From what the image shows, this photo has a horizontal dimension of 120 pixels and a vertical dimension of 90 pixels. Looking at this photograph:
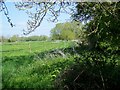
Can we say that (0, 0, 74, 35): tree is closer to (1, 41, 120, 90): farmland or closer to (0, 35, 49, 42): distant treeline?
(0, 35, 49, 42): distant treeline

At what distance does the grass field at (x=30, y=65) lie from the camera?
2.22 meters

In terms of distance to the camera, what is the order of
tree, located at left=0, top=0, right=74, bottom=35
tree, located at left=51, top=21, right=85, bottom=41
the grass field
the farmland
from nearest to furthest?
tree, located at left=0, top=0, right=74, bottom=35, tree, located at left=51, top=21, right=85, bottom=41, the farmland, the grass field

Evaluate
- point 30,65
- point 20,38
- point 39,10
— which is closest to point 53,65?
point 30,65

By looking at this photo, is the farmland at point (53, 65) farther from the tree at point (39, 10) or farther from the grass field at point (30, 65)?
the tree at point (39, 10)

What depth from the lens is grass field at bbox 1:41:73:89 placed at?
7.29 ft

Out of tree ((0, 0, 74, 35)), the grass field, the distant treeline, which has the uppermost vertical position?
tree ((0, 0, 74, 35))

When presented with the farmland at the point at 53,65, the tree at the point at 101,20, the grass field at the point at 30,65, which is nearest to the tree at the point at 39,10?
the tree at the point at 101,20

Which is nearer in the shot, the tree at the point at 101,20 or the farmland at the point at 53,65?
the tree at the point at 101,20

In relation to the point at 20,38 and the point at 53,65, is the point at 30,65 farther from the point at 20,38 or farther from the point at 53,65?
the point at 20,38

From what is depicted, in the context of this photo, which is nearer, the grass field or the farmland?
the farmland

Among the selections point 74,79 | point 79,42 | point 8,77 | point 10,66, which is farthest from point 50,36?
point 10,66

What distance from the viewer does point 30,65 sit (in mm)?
2768

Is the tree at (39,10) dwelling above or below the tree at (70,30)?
above

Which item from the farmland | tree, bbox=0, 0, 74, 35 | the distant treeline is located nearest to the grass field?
the farmland
